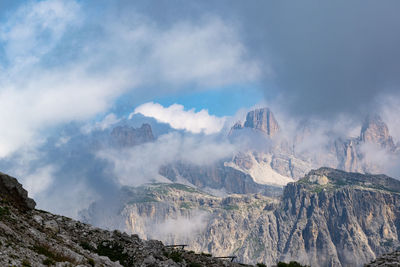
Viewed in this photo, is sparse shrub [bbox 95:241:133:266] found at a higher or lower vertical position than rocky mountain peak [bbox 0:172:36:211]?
lower

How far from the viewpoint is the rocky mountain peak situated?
50222 mm

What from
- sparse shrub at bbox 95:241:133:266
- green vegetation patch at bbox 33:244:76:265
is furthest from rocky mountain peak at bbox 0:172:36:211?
green vegetation patch at bbox 33:244:76:265

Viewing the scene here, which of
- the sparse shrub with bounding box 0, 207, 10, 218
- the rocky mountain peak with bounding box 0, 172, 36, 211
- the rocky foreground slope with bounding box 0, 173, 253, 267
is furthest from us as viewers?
the rocky mountain peak with bounding box 0, 172, 36, 211

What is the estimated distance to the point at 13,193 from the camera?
5166 cm

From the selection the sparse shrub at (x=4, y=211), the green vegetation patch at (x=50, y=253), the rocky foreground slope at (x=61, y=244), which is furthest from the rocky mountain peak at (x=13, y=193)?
the green vegetation patch at (x=50, y=253)

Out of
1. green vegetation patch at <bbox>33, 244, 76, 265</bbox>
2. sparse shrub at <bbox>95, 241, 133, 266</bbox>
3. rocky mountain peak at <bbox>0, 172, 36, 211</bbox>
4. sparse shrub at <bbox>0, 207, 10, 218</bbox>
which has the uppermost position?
rocky mountain peak at <bbox>0, 172, 36, 211</bbox>

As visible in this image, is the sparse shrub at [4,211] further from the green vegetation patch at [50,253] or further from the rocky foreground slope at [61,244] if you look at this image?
the green vegetation patch at [50,253]

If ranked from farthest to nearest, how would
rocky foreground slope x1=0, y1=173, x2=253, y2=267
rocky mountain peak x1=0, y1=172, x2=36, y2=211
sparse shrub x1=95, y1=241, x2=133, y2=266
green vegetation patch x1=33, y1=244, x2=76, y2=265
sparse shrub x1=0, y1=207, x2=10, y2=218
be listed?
sparse shrub x1=95, y1=241, x2=133, y2=266
rocky mountain peak x1=0, y1=172, x2=36, y2=211
sparse shrub x1=0, y1=207, x2=10, y2=218
green vegetation patch x1=33, y1=244, x2=76, y2=265
rocky foreground slope x1=0, y1=173, x2=253, y2=267

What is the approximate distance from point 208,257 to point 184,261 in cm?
646

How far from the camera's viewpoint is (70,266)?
35.4 metres

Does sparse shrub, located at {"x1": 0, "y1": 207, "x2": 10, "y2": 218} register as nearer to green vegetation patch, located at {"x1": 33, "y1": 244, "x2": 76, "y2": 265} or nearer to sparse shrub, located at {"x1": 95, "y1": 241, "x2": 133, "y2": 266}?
green vegetation patch, located at {"x1": 33, "y1": 244, "x2": 76, "y2": 265}

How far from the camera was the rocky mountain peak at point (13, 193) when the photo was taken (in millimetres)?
50222

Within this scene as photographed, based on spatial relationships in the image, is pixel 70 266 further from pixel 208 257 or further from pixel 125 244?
pixel 208 257

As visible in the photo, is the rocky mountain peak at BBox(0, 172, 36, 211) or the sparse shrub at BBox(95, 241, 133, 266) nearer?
the rocky mountain peak at BBox(0, 172, 36, 211)
